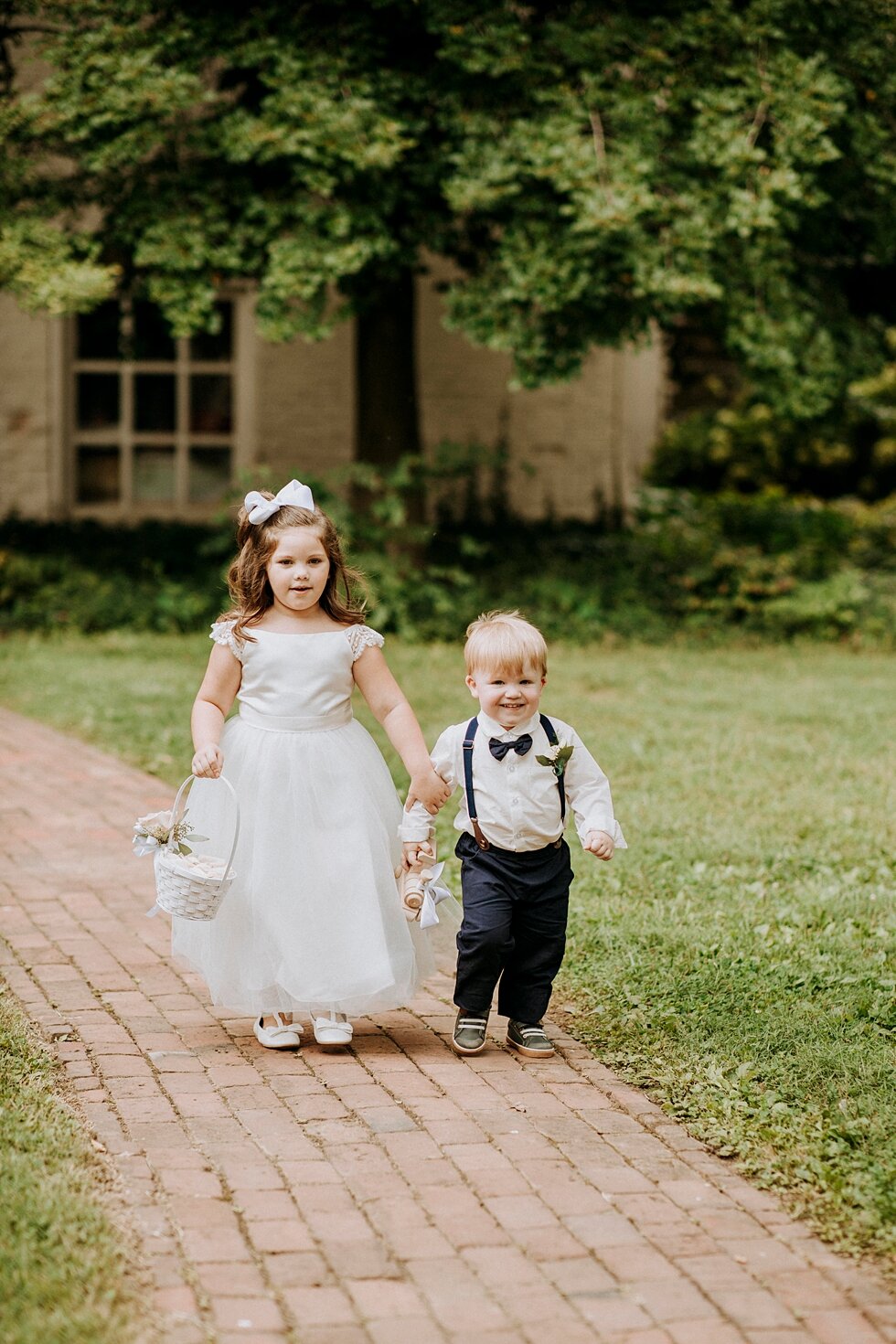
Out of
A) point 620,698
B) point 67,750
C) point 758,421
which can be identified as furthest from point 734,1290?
point 758,421

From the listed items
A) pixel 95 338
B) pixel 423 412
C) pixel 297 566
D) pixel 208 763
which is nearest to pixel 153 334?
pixel 95 338

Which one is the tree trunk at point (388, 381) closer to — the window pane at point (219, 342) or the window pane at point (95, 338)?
the window pane at point (219, 342)

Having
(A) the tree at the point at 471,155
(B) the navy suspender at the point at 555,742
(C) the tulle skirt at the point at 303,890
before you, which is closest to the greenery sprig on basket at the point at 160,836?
(C) the tulle skirt at the point at 303,890

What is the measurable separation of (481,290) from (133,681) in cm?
360

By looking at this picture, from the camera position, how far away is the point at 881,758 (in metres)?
7.76

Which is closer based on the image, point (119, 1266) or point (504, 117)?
point (119, 1266)

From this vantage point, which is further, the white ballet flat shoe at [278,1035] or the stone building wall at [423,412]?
the stone building wall at [423,412]

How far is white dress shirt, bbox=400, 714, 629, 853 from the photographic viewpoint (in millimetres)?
4000

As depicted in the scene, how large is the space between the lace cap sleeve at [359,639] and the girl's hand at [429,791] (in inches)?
16.0

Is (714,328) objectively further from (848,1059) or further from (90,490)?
(848,1059)

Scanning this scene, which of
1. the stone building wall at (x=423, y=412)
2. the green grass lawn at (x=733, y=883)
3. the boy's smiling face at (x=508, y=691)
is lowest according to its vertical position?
the green grass lawn at (x=733, y=883)

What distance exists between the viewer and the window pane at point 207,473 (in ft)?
47.2

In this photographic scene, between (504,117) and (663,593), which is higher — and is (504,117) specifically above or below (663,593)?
above

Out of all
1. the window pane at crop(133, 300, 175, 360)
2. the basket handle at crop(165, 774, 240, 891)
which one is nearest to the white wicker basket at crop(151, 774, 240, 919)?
the basket handle at crop(165, 774, 240, 891)
